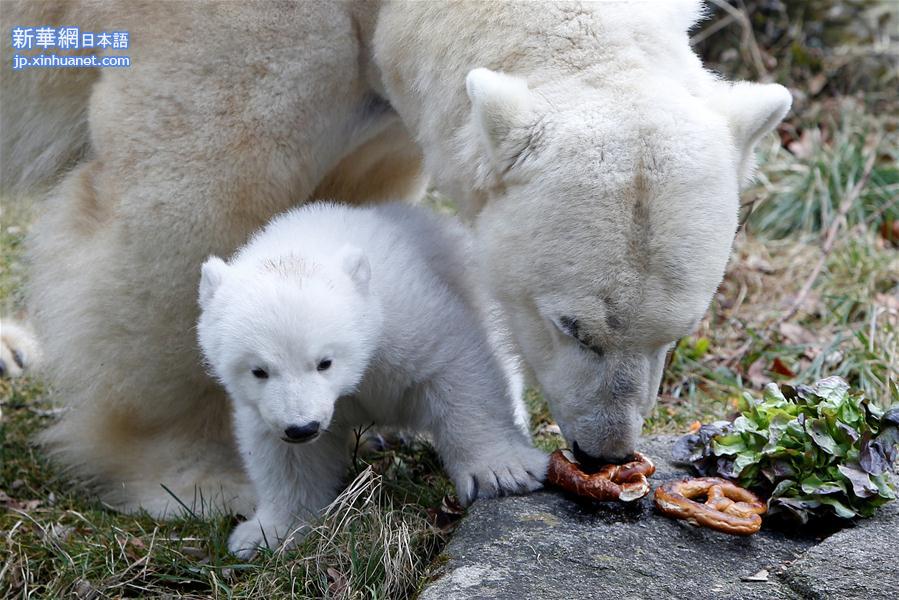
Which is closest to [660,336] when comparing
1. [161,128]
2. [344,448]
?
[344,448]

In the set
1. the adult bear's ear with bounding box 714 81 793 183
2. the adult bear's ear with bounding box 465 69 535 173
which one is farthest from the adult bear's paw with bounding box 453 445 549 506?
the adult bear's ear with bounding box 714 81 793 183

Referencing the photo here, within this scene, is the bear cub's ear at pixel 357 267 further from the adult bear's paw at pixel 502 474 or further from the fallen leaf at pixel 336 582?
the fallen leaf at pixel 336 582

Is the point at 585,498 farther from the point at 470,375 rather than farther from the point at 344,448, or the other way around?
the point at 344,448

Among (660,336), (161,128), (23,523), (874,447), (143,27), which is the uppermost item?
(143,27)

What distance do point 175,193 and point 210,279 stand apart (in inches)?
25.3

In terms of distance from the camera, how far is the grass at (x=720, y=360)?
317cm

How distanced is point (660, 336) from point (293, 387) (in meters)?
0.96

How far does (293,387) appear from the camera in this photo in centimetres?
287

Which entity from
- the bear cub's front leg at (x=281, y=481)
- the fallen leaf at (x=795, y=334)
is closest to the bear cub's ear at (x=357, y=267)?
the bear cub's front leg at (x=281, y=481)

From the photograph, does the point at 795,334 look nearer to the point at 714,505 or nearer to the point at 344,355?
the point at 714,505

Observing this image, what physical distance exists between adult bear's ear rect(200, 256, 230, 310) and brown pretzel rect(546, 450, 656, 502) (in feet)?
3.58

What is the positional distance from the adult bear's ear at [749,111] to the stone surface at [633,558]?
100 centimetres

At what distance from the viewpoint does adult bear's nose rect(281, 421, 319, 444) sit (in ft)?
9.28

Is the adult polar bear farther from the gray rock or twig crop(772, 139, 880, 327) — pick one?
twig crop(772, 139, 880, 327)
